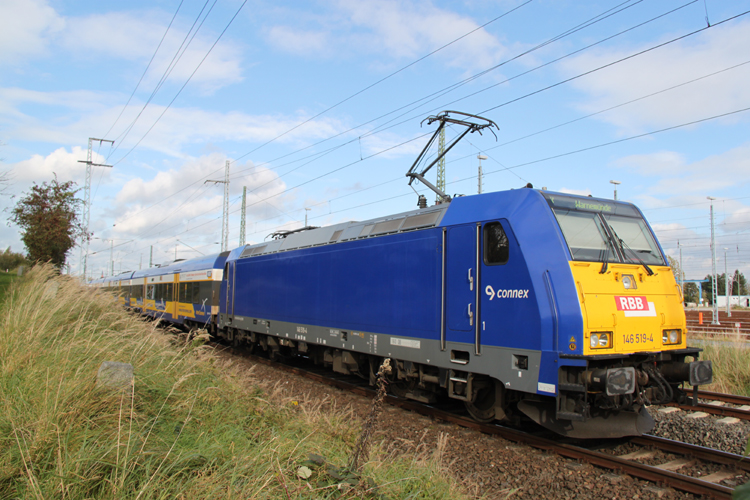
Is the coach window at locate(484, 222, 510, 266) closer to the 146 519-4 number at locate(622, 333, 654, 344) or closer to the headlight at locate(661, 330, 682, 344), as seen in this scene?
the 146 519-4 number at locate(622, 333, 654, 344)

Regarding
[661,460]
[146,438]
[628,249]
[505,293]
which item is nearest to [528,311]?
[505,293]

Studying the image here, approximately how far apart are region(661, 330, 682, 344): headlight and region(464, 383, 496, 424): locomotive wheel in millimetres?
2358

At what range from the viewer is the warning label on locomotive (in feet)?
20.5

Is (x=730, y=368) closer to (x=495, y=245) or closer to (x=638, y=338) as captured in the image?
(x=638, y=338)

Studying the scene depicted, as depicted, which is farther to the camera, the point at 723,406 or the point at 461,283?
the point at 723,406

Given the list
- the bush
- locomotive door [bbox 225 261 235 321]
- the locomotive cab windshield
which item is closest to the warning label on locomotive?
the locomotive cab windshield

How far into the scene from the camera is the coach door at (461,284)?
23.3ft

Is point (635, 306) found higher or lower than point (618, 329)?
higher

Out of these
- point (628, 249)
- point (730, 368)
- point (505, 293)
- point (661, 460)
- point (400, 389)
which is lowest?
point (661, 460)

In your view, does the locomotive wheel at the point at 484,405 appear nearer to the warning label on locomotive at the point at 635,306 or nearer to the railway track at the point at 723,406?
the warning label on locomotive at the point at 635,306

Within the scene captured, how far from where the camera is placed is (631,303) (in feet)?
20.9

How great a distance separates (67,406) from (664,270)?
7351mm

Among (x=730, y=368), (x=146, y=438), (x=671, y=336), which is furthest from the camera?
(x=730, y=368)

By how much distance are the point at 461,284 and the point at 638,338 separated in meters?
2.38
